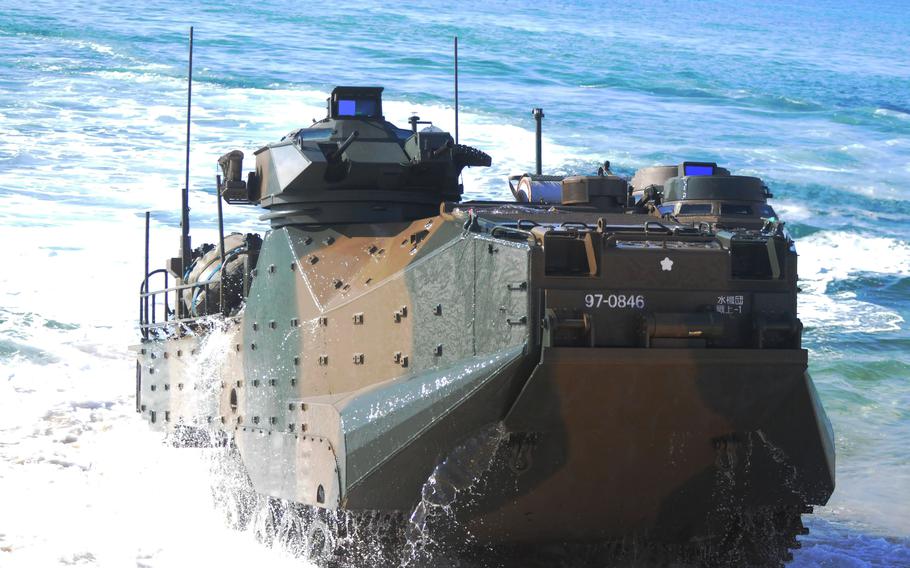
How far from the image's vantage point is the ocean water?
45.9ft

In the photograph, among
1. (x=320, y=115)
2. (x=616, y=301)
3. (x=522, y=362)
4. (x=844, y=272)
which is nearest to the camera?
(x=522, y=362)

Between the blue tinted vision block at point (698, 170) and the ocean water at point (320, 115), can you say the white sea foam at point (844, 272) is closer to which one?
the ocean water at point (320, 115)

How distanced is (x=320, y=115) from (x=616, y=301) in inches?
831

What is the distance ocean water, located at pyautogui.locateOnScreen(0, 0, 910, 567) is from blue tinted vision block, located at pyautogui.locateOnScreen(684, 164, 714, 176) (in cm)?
339

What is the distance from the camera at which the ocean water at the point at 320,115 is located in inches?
551

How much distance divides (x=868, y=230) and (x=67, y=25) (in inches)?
743

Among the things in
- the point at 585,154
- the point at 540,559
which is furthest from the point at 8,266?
the point at 540,559

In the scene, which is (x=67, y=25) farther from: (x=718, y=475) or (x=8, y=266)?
(x=718, y=475)

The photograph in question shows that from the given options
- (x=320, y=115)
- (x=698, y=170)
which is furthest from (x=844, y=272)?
(x=698, y=170)

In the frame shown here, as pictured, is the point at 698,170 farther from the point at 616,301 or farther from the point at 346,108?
the point at 616,301

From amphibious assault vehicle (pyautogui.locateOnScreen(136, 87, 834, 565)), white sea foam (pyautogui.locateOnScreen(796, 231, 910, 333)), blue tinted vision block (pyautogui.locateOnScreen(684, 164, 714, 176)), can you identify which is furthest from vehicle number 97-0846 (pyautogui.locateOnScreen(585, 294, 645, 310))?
white sea foam (pyautogui.locateOnScreen(796, 231, 910, 333))

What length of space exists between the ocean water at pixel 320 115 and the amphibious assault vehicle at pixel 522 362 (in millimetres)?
1635

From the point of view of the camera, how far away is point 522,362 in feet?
26.5

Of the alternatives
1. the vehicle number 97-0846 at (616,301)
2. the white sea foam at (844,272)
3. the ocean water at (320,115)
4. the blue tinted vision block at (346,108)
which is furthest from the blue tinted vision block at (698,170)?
the white sea foam at (844,272)
